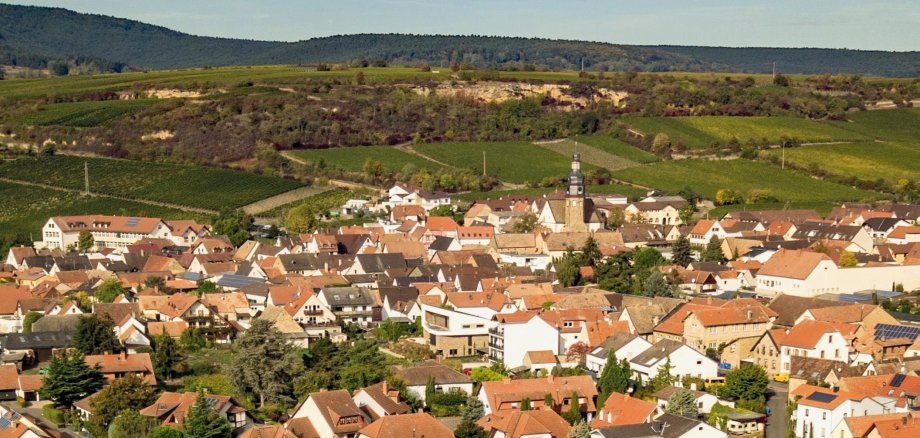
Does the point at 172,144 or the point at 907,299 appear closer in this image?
the point at 907,299

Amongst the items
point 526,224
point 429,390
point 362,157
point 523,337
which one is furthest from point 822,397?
point 362,157

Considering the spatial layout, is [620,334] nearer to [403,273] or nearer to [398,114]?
[403,273]

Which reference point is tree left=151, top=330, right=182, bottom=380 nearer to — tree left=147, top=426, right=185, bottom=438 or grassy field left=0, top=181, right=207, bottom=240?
tree left=147, top=426, right=185, bottom=438

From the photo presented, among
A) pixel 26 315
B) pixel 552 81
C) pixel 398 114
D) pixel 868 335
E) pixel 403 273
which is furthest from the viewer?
pixel 552 81

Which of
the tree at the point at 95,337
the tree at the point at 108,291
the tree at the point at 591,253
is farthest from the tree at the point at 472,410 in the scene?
the tree at the point at 591,253

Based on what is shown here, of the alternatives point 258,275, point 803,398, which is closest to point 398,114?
point 258,275

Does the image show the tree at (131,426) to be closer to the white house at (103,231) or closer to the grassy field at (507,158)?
the white house at (103,231)

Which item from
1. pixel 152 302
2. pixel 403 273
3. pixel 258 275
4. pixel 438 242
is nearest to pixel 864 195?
pixel 438 242

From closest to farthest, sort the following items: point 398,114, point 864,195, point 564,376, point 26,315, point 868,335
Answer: point 564,376 < point 868,335 < point 26,315 < point 864,195 < point 398,114
